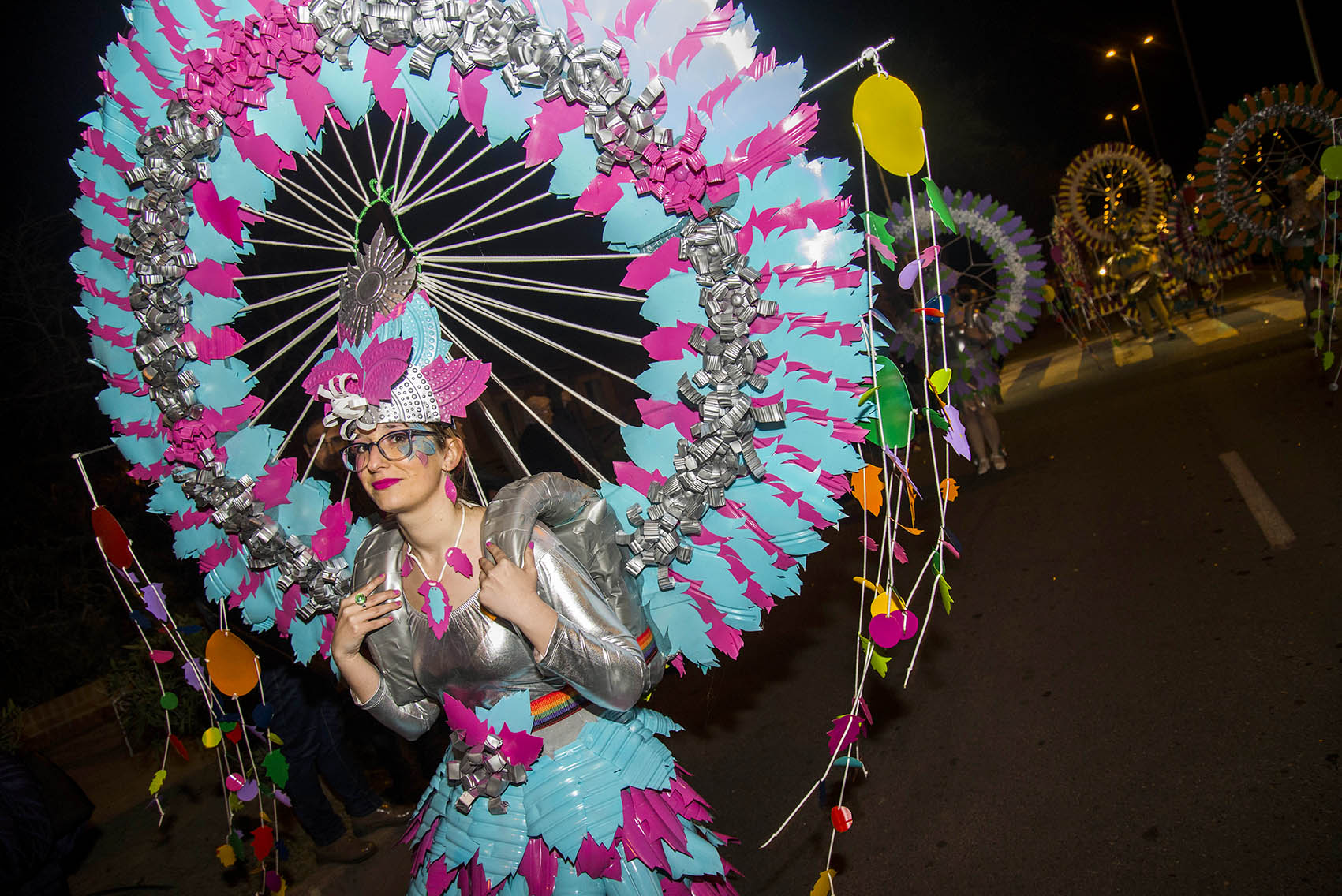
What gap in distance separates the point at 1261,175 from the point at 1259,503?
6.25 meters

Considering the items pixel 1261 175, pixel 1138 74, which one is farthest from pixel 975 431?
pixel 1138 74

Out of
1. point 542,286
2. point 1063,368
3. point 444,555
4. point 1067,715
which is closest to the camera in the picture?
point 444,555

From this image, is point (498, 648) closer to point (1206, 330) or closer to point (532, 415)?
point (532, 415)

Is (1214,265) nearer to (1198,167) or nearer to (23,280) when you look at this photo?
(1198,167)

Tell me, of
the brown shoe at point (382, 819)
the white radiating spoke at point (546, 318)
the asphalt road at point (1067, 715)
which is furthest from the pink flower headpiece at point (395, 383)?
the brown shoe at point (382, 819)

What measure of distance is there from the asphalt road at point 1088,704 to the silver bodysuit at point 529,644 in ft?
6.07

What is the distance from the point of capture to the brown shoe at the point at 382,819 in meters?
4.33

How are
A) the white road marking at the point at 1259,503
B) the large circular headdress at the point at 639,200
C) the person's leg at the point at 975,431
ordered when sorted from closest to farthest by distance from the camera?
the large circular headdress at the point at 639,200 < the white road marking at the point at 1259,503 < the person's leg at the point at 975,431

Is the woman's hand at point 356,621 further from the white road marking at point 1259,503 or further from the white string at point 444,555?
the white road marking at point 1259,503

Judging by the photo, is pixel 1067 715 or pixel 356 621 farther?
pixel 1067 715

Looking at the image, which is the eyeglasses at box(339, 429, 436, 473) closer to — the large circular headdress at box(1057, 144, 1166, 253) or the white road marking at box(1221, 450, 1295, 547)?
the white road marking at box(1221, 450, 1295, 547)

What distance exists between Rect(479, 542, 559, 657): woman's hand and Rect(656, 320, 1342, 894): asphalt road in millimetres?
2055

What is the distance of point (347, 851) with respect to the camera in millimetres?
4238

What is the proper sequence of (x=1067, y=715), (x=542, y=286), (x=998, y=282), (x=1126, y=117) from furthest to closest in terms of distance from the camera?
(x=1126, y=117) < (x=998, y=282) < (x=1067, y=715) < (x=542, y=286)
